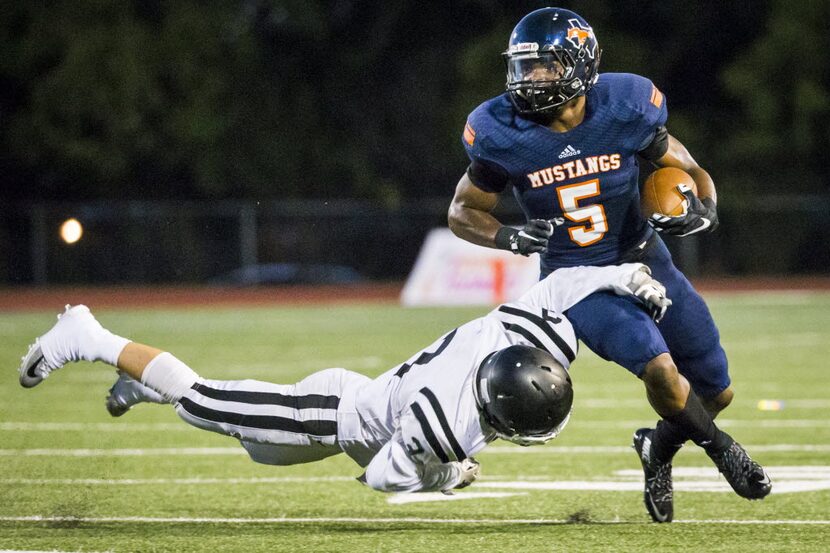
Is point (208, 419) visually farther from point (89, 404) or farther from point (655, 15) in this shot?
point (655, 15)

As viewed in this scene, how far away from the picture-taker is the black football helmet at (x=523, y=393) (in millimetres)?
4148

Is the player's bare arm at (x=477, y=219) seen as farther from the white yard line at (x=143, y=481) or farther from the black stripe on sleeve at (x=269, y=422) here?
the white yard line at (x=143, y=481)

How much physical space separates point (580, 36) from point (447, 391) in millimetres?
1584

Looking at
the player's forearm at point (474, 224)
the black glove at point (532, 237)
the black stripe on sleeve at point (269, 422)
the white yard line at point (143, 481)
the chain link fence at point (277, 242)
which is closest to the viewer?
the black stripe on sleeve at point (269, 422)

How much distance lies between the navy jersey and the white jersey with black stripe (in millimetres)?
395

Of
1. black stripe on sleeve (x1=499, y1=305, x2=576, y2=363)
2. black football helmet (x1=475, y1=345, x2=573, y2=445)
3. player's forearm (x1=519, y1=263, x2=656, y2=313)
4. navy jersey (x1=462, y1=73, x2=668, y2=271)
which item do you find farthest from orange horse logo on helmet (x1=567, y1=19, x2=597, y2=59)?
black football helmet (x1=475, y1=345, x2=573, y2=445)

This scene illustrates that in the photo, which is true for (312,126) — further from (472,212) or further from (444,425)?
(444,425)

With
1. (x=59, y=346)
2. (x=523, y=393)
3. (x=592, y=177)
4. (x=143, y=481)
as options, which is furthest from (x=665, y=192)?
(x=143, y=481)

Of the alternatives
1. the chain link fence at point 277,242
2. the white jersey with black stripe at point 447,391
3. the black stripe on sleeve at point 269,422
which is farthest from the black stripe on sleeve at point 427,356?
the chain link fence at point 277,242

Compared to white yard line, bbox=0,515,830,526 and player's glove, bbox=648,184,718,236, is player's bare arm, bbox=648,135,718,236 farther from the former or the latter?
white yard line, bbox=0,515,830,526

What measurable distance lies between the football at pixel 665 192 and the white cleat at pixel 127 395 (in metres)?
1.89

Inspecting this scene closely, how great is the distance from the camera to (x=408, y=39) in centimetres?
2888

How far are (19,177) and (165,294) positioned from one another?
4668 mm

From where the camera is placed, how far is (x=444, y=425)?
4.24 meters
